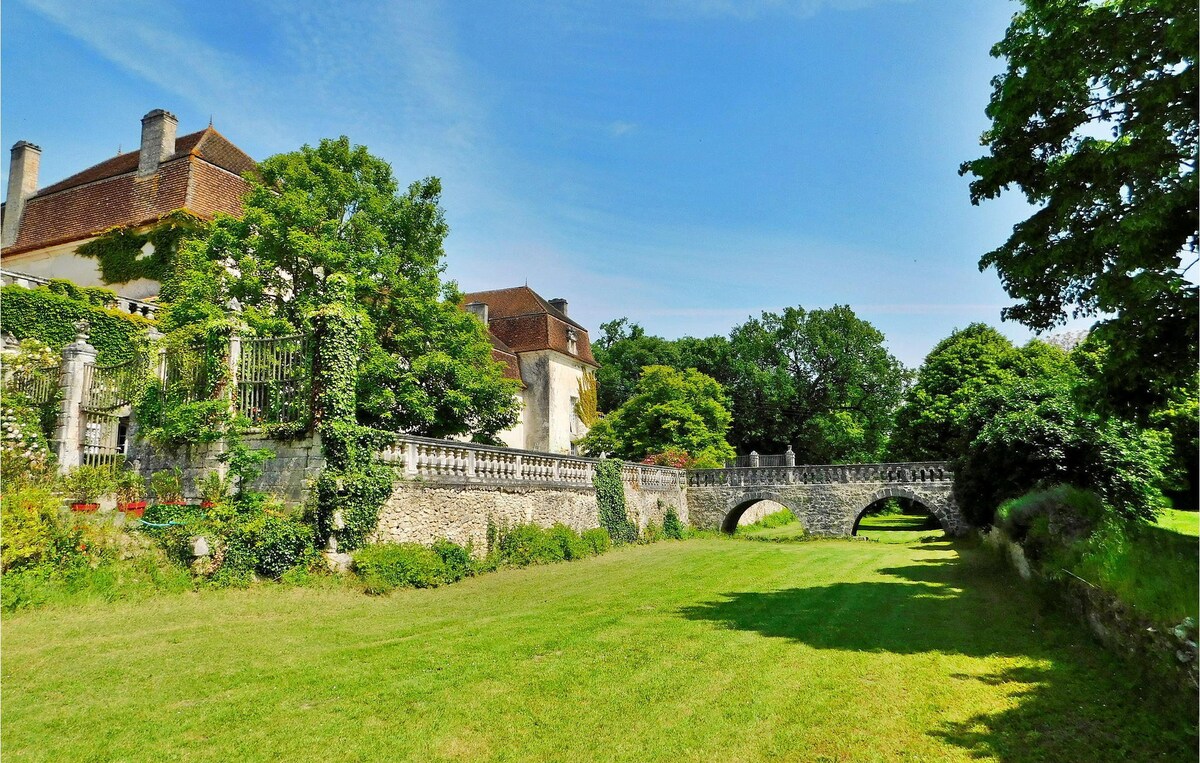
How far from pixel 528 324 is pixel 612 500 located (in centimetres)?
1888

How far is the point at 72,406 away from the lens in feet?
43.0

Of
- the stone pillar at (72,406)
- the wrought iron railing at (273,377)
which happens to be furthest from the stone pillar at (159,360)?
the stone pillar at (72,406)

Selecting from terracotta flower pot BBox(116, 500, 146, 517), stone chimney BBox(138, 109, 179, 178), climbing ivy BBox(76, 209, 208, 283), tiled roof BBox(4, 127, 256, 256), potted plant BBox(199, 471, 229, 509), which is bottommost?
terracotta flower pot BBox(116, 500, 146, 517)

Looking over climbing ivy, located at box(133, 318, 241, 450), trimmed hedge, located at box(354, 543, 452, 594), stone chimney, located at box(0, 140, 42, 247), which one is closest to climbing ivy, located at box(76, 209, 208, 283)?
stone chimney, located at box(0, 140, 42, 247)

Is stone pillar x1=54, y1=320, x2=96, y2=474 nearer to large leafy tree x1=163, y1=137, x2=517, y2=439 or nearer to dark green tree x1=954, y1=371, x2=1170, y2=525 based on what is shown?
large leafy tree x1=163, y1=137, x2=517, y2=439

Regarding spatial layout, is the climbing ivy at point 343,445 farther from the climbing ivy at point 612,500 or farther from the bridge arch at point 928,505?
the bridge arch at point 928,505

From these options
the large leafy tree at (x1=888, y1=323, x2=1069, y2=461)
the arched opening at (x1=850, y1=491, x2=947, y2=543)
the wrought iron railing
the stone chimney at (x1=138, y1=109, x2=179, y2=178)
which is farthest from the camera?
the large leafy tree at (x1=888, y1=323, x2=1069, y2=461)

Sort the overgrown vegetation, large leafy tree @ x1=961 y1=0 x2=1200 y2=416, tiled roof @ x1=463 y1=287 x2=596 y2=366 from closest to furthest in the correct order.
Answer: the overgrown vegetation < large leafy tree @ x1=961 y1=0 x2=1200 y2=416 < tiled roof @ x1=463 y1=287 x2=596 y2=366

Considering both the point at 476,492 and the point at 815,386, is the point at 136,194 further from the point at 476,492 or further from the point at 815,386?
the point at 815,386

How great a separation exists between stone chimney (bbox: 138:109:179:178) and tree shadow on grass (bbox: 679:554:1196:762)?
77.4ft

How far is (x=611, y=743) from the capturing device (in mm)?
4887

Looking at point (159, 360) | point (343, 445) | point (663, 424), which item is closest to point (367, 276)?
point (159, 360)

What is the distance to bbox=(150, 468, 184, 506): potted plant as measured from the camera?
468 inches

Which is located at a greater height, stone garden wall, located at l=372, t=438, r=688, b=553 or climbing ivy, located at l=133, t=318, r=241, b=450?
climbing ivy, located at l=133, t=318, r=241, b=450
